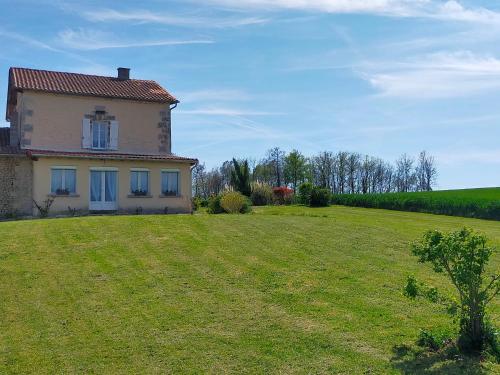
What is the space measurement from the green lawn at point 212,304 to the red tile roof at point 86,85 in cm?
1341

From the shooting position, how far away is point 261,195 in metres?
35.1

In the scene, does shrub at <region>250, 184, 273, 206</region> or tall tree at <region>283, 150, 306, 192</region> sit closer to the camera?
shrub at <region>250, 184, 273, 206</region>

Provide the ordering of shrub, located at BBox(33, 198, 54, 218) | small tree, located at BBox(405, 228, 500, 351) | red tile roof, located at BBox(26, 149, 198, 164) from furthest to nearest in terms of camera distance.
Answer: red tile roof, located at BBox(26, 149, 198, 164) → shrub, located at BBox(33, 198, 54, 218) → small tree, located at BBox(405, 228, 500, 351)

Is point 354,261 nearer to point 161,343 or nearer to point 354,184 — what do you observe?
point 161,343

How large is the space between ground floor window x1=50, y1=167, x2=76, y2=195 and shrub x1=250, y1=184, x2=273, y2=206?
13749 mm

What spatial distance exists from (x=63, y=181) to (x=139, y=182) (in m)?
3.40

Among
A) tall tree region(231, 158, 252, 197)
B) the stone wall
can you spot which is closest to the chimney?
the stone wall

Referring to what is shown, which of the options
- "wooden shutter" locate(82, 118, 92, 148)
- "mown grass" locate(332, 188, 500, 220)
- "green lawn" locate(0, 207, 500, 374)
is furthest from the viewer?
"mown grass" locate(332, 188, 500, 220)

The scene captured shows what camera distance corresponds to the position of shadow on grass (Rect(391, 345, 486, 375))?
6.05m

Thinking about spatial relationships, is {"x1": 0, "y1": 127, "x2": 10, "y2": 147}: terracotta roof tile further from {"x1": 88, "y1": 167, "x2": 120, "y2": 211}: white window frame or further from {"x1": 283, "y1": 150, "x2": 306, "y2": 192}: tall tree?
{"x1": 283, "y1": 150, "x2": 306, "y2": 192}: tall tree

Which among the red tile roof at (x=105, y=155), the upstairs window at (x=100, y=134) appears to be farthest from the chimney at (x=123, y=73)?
the red tile roof at (x=105, y=155)

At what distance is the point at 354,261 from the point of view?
10.7 m

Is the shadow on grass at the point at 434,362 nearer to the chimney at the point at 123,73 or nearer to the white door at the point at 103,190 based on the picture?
the white door at the point at 103,190

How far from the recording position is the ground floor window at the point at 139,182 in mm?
25125
